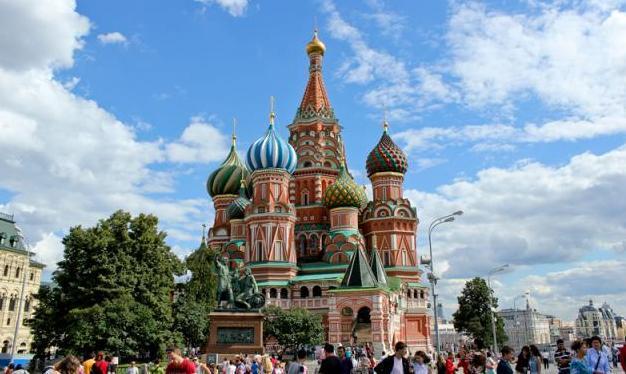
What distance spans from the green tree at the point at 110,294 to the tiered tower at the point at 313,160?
26.6 m

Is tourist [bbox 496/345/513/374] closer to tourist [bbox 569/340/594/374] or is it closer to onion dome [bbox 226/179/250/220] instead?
tourist [bbox 569/340/594/374]

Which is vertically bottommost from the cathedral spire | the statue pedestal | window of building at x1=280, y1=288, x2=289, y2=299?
the statue pedestal

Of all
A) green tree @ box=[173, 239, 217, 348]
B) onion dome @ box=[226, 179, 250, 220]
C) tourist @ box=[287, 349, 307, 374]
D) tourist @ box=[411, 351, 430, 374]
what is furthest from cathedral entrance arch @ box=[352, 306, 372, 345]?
tourist @ box=[411, 351, 430, 374]

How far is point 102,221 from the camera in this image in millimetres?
34281

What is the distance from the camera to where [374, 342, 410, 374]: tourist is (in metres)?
9.65

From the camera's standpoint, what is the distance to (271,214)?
55125mm

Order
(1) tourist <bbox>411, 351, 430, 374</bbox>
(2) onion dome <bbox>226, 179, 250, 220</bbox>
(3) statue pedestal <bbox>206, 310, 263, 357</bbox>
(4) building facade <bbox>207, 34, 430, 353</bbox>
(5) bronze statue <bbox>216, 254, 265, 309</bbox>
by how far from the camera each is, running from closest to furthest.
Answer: (1) tourist <bbox>411, 351, 430, 374</bbox>
(3) statue pedestal <bbox>206, 310, 263, 357</bbox>
(5) bronze statue <bbox>216, 254, 265, 309</bbox>
(4) building facade <bbox>207, 34, 430, 353</bbox>
(2) onion dome <bbox>226, 179, 250, 220</bbox>

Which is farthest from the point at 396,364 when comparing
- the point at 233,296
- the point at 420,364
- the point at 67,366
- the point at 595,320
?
the point at 595,320

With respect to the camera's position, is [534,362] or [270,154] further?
[270,154]

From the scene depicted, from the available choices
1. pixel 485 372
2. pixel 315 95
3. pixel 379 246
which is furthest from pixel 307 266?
pixel 485 372

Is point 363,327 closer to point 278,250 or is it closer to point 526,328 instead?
point 278,250

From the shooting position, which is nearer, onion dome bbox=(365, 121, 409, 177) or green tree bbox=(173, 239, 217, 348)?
green tree bbox=(173, 239, 217, 348)

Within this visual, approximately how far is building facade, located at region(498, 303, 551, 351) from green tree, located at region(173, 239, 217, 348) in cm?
12220

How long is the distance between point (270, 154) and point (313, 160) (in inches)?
351
